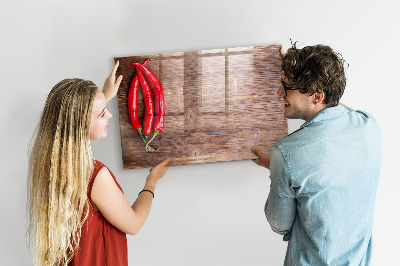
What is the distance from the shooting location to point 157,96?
4.87 ft

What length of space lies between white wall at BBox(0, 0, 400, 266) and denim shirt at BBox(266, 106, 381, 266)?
469mm

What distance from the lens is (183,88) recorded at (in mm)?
1500

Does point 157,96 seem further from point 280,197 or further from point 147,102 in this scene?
point 280,197

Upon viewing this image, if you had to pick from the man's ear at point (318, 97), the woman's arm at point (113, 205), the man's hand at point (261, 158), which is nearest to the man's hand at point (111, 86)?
the woman's arm at point (113, 205)

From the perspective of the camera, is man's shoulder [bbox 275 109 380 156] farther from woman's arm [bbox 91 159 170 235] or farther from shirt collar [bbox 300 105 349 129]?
woman's arm [bbox 91 159 170 235]

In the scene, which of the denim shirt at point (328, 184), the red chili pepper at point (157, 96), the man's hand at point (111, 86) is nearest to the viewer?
the denim shirt at point (328, 184)

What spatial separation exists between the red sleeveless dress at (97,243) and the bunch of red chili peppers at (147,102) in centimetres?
38

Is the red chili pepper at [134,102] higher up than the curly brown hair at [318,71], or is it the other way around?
the curly brown hair at [318,71]

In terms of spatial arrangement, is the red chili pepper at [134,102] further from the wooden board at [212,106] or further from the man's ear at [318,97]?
the man's ear at [318,97]

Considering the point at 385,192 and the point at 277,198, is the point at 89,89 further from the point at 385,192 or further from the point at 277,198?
the point at 385,192

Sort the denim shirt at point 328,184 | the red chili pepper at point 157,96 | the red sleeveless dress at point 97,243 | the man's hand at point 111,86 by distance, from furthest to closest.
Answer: the red chili pepper at point 157,96
the man's hand at point 111,86
the red sleeveless dress at point 97,243
the denim shirt at point 328,184

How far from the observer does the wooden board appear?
4.87 ft

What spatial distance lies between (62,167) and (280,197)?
598 millimetres

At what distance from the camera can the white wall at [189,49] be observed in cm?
149
